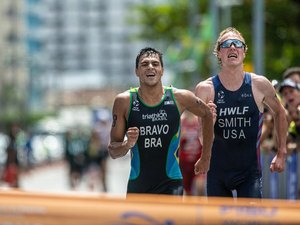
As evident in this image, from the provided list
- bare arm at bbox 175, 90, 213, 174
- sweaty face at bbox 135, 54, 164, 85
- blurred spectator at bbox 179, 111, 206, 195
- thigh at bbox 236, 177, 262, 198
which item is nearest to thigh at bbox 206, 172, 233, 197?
thigh at bbox 236, 177, 262, 198

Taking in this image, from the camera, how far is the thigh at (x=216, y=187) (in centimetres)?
923

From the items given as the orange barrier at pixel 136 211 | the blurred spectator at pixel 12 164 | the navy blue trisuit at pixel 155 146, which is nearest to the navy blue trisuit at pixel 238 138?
the navy blue trisuit at pixel 155 146

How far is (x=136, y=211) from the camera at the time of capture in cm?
657

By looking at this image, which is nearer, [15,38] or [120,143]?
[120,143]

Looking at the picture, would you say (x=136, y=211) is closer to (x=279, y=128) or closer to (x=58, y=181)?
(x=279, y=128)

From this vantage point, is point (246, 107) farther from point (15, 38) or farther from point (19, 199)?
point (15, 38)

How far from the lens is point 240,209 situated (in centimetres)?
643

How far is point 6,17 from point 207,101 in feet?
424

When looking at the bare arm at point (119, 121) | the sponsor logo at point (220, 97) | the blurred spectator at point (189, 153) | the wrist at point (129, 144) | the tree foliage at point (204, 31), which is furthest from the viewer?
the tree foliage at point (204, 31)

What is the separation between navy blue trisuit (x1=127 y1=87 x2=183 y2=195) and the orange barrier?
2.07 meters

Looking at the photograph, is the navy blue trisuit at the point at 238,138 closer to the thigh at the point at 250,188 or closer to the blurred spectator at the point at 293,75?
the thigh at the point at 250,188

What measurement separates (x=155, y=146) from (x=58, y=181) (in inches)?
1114

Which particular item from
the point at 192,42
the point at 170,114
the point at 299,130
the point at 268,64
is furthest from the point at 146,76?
the point at 192,42

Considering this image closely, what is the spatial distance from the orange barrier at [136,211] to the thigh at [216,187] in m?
2.46
